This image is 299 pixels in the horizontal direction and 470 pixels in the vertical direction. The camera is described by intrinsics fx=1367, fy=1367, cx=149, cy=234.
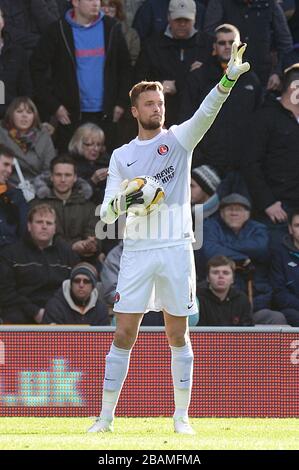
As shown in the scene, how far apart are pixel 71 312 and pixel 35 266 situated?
809 millimetres

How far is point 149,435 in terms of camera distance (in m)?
9.16

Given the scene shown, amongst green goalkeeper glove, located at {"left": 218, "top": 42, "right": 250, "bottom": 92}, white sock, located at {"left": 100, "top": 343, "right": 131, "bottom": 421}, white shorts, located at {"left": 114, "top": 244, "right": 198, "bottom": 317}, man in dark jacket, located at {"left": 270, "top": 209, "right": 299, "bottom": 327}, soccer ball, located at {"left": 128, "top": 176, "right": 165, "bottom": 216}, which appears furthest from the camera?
man in dark jacket, located at {"left": 270, "top": 209, "right": 299, "bottom": 327}

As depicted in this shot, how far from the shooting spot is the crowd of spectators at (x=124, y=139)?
44.5 ft

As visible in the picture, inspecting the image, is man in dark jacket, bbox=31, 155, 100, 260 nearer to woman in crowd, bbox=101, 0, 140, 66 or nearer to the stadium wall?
woman in crowd, bbox=101, 0, 140, 66

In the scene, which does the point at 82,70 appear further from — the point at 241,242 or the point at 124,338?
the point at 124,338

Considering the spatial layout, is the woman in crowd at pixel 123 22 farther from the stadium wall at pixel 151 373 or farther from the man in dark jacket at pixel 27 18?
the stadium wall at pixel 151 373

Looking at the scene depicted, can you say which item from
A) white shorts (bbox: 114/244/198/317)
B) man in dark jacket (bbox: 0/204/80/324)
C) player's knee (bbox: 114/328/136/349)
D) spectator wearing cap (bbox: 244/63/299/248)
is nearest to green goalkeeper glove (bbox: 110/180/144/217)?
white shorts (bbox: 114/244/198/317)

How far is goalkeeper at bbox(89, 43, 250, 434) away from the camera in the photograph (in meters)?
9.16

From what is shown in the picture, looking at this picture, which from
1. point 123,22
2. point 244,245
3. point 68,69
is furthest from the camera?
point 123,22

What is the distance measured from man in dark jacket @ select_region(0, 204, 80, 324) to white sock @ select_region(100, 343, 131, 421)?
4.15 meters

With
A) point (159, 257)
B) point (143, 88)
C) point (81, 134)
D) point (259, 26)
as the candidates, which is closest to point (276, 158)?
point (259, 26)

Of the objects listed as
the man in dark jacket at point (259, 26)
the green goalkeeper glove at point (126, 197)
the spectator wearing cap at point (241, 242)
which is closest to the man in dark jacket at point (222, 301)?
the spectator wearing cap at point (241, 242)

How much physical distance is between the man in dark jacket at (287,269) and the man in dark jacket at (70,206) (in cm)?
182
